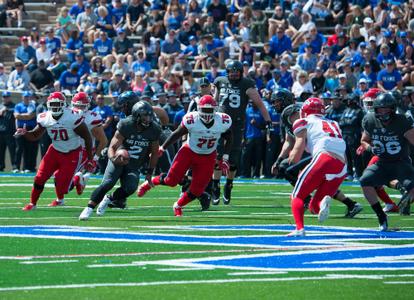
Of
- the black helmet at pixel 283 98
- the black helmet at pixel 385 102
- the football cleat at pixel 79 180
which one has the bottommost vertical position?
the football cleat at pixel 79 180

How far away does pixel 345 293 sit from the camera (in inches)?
329

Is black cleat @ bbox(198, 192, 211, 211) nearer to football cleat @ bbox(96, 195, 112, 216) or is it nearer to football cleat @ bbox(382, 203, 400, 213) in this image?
football cleat @ bbox(96, 195, 112, 216)

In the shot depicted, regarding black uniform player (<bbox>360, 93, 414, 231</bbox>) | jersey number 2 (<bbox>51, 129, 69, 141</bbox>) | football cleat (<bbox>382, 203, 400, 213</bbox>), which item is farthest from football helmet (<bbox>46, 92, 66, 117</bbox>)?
football cleat (<bbox>382, 203, 400, 213</bbox>)

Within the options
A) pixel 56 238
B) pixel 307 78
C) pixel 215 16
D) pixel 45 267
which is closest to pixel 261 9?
pixel 215 16

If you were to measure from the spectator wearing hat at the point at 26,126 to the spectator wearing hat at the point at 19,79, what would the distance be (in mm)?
1140

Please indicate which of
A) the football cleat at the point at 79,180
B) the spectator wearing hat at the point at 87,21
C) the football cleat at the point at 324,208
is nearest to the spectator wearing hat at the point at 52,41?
the spectator wearing hat at the point at 87,21

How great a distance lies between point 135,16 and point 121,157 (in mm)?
14500

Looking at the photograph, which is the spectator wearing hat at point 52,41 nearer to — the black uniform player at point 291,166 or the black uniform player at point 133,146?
the black uniform player at point 291,166

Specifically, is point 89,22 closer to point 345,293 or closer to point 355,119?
point 355,119

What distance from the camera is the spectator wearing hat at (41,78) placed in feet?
90.9

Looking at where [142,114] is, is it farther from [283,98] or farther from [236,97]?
[236,97]

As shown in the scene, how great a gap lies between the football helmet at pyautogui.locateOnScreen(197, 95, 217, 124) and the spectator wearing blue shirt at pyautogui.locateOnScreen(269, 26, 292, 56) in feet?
34.6

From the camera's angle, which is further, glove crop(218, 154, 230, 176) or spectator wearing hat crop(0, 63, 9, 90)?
spectator wearing hat crop(0, 63, 9, 90)

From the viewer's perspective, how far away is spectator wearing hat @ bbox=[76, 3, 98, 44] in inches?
1157
